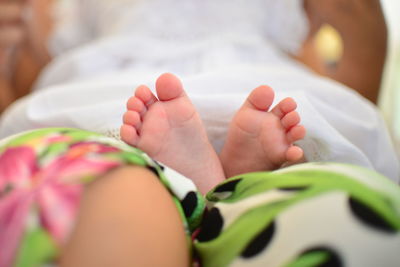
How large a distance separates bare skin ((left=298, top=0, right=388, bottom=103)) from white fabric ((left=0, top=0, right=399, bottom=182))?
13 cm

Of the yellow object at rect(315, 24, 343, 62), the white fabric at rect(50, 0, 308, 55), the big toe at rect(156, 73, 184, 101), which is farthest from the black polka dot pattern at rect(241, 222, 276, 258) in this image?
the yellow object at rect(315, 24, 343, 62)

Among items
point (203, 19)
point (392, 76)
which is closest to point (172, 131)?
point (203, 19)

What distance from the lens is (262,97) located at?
20.4 inches

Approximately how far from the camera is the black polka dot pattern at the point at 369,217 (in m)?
0.31

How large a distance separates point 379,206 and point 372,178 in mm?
46

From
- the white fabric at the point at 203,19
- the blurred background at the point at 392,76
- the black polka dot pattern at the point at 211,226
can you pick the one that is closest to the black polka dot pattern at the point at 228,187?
the black polka dot pattern at the point at 211,226

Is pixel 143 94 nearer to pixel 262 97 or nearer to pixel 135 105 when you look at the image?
pixel 135 105

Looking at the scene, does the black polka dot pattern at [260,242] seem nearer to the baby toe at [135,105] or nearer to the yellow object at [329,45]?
the baby toe at [135,105]

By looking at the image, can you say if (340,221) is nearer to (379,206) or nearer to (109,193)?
(379,206)

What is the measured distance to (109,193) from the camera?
318 mm

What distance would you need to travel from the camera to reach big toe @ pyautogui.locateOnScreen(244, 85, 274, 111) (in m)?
0.52

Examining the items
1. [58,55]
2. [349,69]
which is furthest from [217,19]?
[58,55]

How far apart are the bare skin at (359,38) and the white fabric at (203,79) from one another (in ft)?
0.44

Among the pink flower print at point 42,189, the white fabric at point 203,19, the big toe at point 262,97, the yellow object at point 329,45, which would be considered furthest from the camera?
the yellow object at point 329,45
